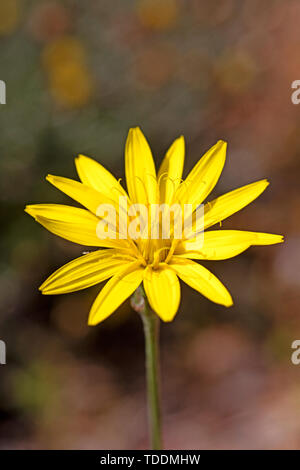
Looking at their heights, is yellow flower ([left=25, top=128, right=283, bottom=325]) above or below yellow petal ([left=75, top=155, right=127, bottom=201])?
below

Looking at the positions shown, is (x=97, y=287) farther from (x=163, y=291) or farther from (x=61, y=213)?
(x=163, y=291)

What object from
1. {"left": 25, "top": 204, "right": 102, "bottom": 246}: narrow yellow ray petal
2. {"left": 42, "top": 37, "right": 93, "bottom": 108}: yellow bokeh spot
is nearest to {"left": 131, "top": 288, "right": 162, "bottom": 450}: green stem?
{"left": 25, "top": 204, "right": 102, "bottom": 246}: narrow yellow ray petal

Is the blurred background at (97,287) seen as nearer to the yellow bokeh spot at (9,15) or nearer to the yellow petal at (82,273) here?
the yellow bokeh spot at (9,15)

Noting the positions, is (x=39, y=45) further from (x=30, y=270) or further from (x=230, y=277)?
(x=230, y=277)

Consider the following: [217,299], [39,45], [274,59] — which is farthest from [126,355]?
[274,59]

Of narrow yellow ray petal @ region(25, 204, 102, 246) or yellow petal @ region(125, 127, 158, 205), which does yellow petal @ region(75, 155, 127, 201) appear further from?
narrow yellow ray petal @ region(25, 204, 102, 246)

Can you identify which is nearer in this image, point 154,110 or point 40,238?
point 40,238

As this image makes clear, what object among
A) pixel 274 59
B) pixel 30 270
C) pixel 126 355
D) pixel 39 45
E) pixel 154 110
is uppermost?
pixel 274 59
